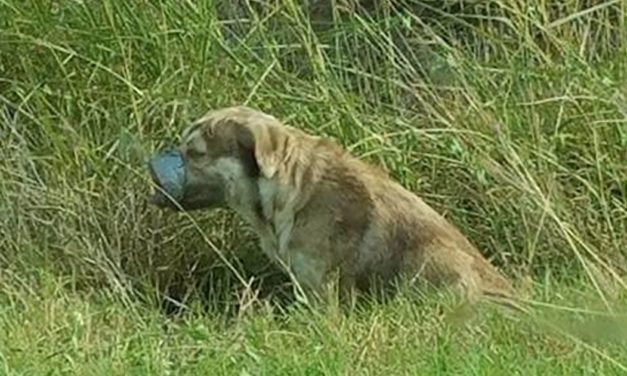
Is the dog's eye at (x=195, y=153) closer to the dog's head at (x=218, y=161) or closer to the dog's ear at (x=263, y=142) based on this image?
the dog's head at (x=218, y=161)

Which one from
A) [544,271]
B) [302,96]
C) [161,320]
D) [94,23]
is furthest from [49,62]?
[544,271]

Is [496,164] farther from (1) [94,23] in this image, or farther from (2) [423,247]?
(1) [94,23]

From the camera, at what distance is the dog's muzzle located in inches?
291

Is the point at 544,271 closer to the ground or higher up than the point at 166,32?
closer to the ground

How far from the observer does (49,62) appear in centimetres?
820

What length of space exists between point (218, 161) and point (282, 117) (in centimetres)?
81

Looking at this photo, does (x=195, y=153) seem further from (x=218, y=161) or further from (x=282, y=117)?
(x=282, y=117)

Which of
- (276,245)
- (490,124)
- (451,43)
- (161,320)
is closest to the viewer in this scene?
(161,320)

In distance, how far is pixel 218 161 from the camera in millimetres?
7391

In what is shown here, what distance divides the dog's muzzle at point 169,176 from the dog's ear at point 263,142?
0.91ft

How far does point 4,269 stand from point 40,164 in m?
0.70

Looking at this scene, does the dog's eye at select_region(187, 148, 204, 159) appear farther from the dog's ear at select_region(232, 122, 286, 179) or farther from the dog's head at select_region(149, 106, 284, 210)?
the dog's ear at select_region(232, 122, 286, 179)

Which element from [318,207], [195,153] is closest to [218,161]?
[195,153]

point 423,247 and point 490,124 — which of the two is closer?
point 423,247
